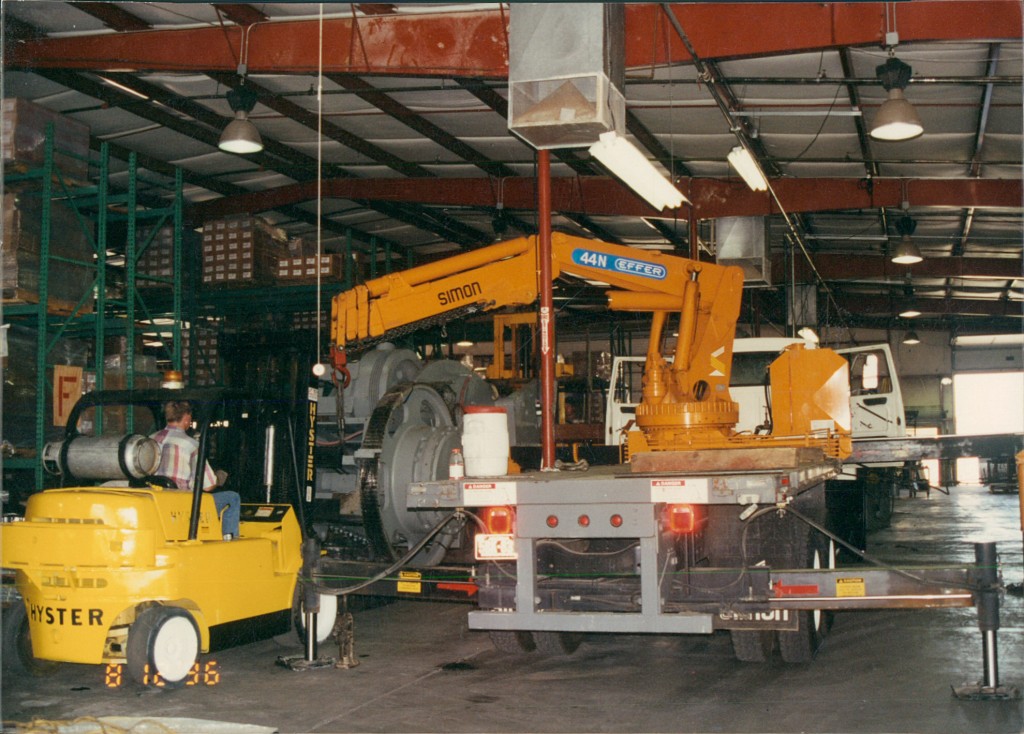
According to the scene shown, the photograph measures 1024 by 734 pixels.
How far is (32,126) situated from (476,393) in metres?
6.14

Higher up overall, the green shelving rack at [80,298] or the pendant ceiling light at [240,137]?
the pendant ceiling light at [240,137]

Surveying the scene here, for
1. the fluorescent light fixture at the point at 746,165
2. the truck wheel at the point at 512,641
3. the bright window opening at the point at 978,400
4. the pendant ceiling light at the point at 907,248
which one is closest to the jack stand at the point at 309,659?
the truck wheel at the point at 512,641

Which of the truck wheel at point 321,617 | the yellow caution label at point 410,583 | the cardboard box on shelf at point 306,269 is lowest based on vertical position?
the truck wheel at point 321,617

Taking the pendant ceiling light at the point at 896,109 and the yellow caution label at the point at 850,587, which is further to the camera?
the pendant ceiling light at the point at 896,109

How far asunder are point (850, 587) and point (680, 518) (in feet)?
3.86

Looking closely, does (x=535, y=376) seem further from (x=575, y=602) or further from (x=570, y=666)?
(x=575, y=602)

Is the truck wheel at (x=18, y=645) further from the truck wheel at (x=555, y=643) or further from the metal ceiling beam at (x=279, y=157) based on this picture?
the metal ceiling beam at (x=279, y=157)

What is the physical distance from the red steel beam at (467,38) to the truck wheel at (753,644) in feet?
18.8

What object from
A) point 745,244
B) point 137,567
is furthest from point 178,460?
point 745,244

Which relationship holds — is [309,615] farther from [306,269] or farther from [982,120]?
[982,120]

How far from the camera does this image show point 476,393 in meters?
11.9

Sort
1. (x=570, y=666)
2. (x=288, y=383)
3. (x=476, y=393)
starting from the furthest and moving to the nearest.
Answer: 1. (x=288, y=383)
2. (x=476, y=393)
3. (x=570, y=666)

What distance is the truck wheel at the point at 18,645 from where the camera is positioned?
7.02 metres

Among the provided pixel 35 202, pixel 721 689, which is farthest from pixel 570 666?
pixel 35 202
